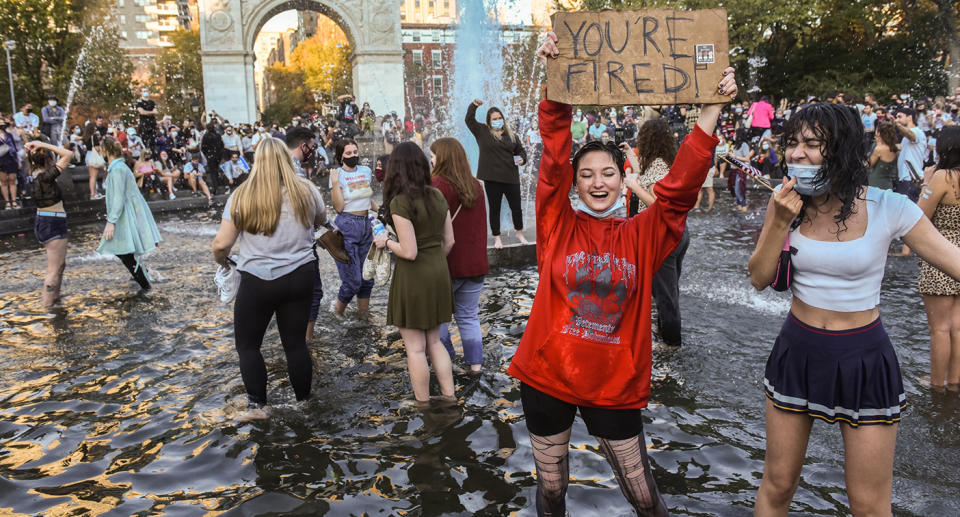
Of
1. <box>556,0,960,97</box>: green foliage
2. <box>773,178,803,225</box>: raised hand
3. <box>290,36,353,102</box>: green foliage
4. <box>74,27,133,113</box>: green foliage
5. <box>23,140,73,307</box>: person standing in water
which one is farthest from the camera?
<box>290,36,353,102</box>: green foliage

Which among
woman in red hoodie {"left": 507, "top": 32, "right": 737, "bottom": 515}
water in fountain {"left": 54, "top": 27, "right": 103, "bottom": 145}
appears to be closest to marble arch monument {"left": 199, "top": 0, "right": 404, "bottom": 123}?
water in fountain {"left": 54, "top": 27, "right": 103, "bottom": 145}

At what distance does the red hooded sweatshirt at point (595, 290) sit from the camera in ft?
8.54

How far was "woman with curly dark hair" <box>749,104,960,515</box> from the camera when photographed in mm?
2561

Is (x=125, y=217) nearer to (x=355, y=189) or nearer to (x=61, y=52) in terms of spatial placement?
(x=355, y=189)

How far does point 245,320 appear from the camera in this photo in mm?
4449

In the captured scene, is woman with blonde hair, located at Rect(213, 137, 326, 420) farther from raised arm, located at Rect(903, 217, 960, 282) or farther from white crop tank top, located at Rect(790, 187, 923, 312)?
raised arm, located at Rect(903, 217, 960, 282)

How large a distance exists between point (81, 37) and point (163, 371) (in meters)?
42.5

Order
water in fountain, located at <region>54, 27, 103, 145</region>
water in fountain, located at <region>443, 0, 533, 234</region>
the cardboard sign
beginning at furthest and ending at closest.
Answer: water in fountain, located at <region>54, 27, 103, 145</region>, water in fountain, located at <region>443, 0, 533, 234</region>, the cardboard sign

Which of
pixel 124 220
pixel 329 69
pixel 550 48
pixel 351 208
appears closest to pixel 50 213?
pixel 124 220

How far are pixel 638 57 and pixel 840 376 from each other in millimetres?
1474

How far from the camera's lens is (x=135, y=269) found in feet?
27.5

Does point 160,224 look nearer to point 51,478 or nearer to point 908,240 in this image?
point 51,478

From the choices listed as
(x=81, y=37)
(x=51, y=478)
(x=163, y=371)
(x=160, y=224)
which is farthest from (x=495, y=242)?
(x=81, y=37)

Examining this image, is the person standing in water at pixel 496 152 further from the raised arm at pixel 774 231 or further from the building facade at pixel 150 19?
the building facade at pixel 150 19
